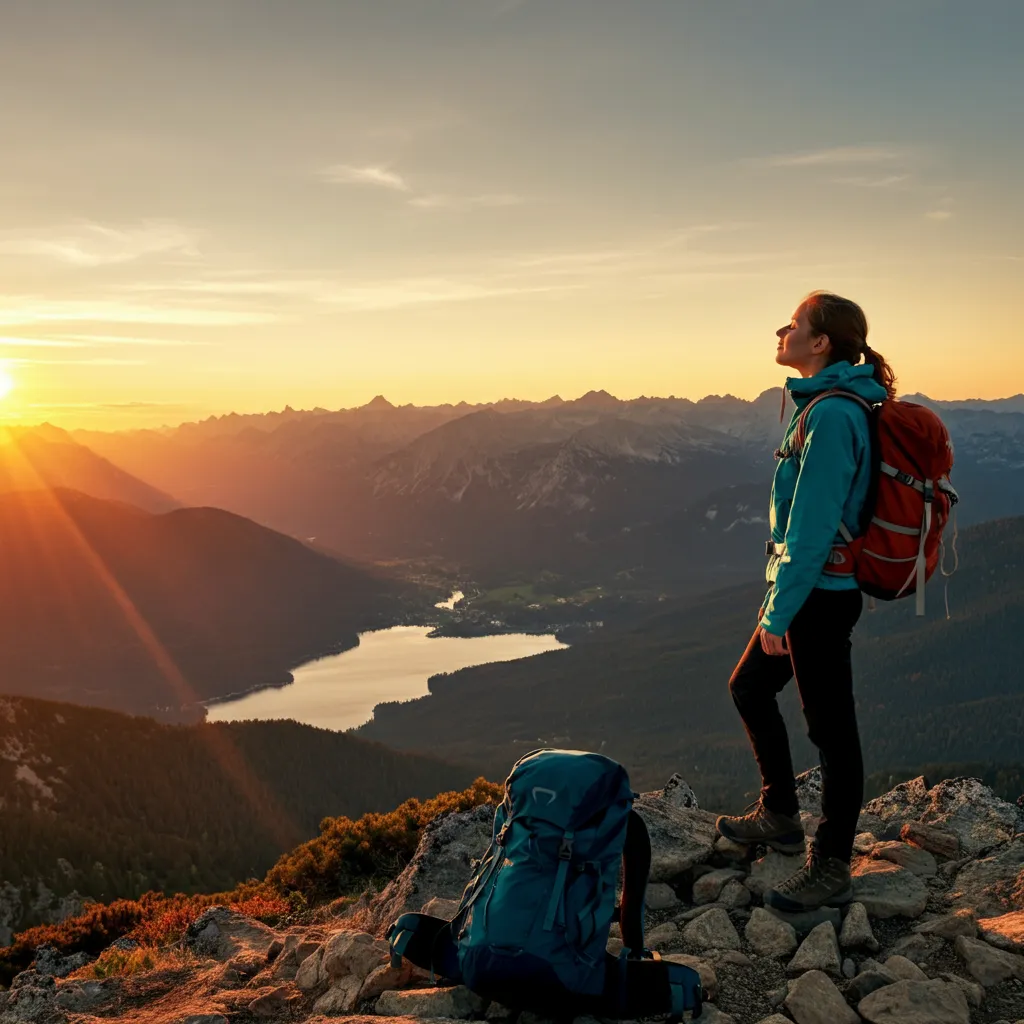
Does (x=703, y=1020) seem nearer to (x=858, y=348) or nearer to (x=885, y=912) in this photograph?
(x=885, y=912)

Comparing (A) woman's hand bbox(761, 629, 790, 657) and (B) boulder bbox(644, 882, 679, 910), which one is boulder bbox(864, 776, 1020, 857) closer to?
(B) boulder bbox(644, 882, 679, 910)

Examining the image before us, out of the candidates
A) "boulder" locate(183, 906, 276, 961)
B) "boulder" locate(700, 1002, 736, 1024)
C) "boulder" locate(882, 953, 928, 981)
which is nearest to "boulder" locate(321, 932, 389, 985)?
"boulder" locate(183, 906, 276, 961)

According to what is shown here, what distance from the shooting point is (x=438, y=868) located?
25.5 feet

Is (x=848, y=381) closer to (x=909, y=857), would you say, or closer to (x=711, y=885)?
(x=711, y=885)

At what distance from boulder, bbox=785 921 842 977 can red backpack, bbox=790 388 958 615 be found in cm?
233

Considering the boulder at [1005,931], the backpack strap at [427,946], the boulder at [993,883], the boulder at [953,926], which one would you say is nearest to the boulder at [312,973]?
the backpack strap at [427,946]

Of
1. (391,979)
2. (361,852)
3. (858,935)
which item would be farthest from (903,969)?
(361,852)

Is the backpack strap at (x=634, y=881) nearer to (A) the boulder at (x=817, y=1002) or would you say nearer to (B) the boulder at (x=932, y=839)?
(A) the boulder at (x=817, y=1002)

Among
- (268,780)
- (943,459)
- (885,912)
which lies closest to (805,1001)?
(885,912)

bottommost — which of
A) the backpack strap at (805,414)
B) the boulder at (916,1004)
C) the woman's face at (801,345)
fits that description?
the boulder at (916,1004)

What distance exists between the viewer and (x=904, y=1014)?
4.61 metres

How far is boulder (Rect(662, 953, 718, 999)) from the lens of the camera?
16.7 feet

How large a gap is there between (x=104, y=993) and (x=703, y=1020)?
4.99 m

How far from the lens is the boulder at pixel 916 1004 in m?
4.55
